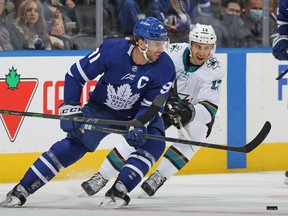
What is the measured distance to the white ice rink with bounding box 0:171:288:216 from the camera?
619 centimetres

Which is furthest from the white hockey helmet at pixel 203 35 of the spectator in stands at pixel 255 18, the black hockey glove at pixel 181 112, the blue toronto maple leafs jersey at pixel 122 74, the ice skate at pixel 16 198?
the spectator in stands at pixel 255 18

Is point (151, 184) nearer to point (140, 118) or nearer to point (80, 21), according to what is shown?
point (140, 118)

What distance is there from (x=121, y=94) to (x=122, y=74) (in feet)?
0.41

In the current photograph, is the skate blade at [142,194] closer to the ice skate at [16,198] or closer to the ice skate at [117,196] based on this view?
the ice skate at [117,196]

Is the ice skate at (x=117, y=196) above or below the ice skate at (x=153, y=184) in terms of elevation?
above

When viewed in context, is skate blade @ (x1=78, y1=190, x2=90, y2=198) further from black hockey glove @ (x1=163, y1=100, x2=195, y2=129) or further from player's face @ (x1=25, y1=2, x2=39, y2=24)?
player's face @ (x1=25, y1=2, x2=39, y2=24)

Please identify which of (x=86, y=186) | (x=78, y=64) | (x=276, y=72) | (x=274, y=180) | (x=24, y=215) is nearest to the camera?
(x=24, y=215)

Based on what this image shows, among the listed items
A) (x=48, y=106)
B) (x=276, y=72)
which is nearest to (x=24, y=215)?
(x=48, y=106)

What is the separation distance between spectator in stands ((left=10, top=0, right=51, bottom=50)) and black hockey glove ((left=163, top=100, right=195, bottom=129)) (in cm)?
112

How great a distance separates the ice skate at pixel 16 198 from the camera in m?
6.27

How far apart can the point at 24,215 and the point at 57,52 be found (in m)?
2.03

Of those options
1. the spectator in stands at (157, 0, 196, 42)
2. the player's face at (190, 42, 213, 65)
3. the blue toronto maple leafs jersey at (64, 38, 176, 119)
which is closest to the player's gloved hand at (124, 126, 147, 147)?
the blue toronto maple leafs jersey at (64, 38, 176, 119)

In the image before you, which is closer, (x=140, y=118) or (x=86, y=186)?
(x=140, y=118)

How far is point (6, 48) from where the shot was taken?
24.9 ft
